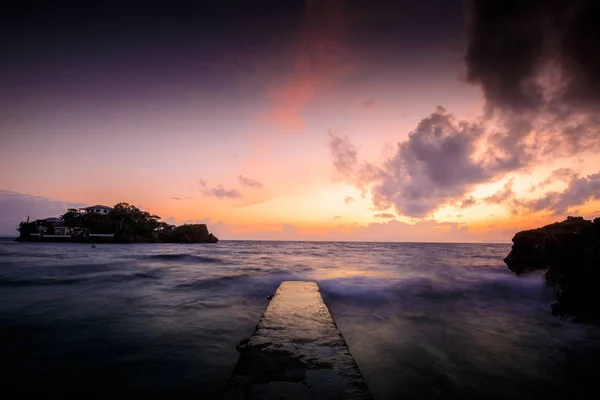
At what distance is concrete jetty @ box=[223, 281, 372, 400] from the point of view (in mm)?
2682

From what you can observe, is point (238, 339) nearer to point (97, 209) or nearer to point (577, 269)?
point (577, 269)

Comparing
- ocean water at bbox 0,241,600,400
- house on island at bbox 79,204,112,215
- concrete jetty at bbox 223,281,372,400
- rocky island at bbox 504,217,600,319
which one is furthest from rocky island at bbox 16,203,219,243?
rocky island at bbox 504,217,600,319

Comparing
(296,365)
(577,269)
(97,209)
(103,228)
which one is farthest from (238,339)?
(97,209)

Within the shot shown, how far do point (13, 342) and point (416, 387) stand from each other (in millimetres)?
7643

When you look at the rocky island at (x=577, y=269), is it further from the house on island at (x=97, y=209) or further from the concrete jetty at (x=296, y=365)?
the house on island at (x=97, y=209)

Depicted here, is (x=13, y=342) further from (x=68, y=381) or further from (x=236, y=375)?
(x=236, y=375)

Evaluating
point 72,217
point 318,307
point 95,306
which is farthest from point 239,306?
point 72,217

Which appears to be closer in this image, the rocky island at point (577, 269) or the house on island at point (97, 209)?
the rocky island at point (577, 269)

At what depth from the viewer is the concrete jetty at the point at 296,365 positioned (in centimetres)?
268

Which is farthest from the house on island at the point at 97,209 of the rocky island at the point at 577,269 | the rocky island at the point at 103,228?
the rocky island at the point at 577,269

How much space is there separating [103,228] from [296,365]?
98891 mm

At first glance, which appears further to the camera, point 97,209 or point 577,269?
point 97,209

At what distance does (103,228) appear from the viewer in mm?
80562

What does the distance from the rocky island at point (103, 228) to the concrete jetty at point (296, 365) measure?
91.4 metres
